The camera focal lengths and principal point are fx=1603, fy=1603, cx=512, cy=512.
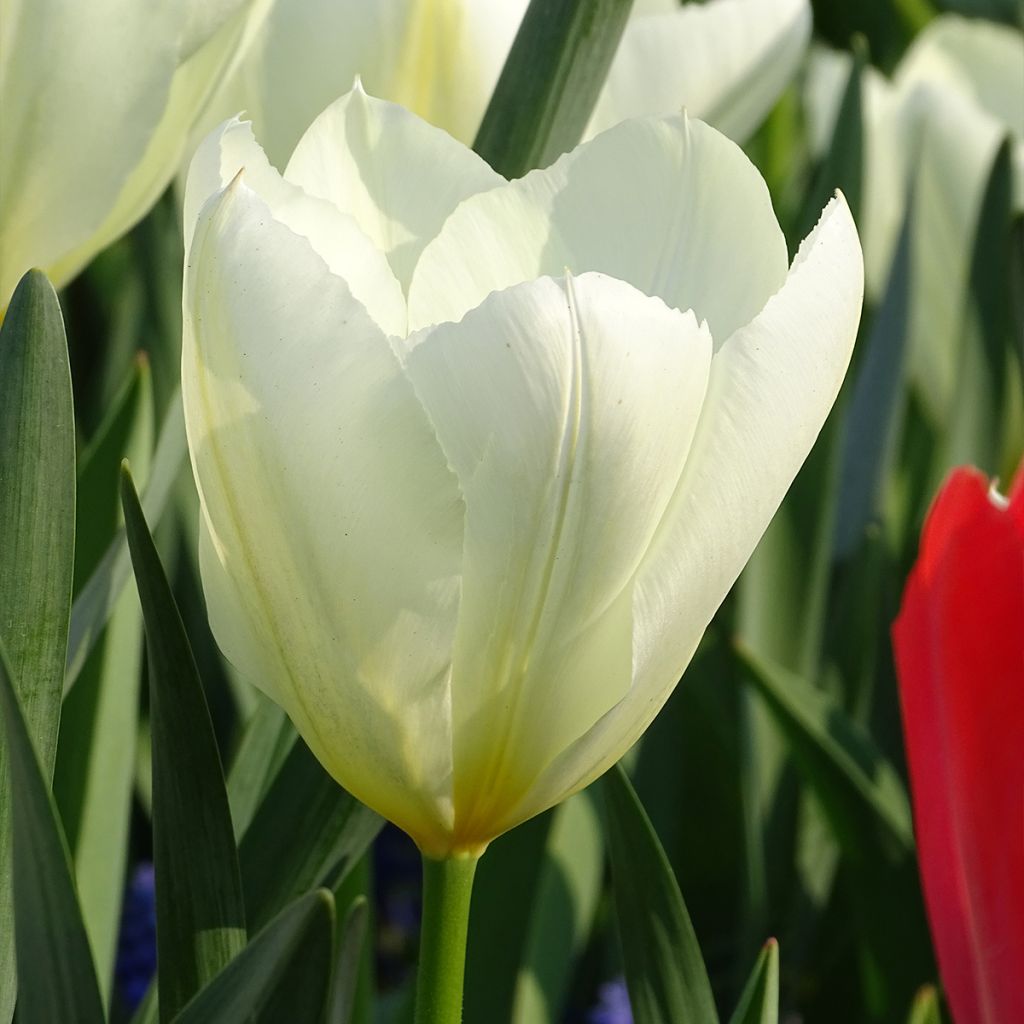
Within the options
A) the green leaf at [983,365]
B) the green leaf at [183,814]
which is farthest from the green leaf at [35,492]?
the green leaf at [983,365]

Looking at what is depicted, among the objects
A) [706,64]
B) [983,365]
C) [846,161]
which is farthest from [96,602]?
[983,365]

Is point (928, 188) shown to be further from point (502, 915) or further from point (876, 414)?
point (502, 915)

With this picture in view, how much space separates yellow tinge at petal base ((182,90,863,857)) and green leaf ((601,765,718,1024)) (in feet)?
0.24

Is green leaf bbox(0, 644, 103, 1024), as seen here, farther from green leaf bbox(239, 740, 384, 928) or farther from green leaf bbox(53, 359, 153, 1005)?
green leaf bbox(53, 359, 153, 1005)

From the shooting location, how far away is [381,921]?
108cm

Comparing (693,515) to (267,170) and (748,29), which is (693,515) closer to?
(267,170)

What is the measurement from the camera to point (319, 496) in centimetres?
32

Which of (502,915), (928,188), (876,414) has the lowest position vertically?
(502,915)

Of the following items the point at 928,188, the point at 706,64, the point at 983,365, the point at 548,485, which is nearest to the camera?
the point at 548,485

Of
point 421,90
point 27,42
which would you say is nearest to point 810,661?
point 421,90

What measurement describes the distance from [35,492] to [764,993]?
22 cm

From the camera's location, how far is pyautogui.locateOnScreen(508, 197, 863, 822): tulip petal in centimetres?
33

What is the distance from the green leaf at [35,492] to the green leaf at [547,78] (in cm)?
16

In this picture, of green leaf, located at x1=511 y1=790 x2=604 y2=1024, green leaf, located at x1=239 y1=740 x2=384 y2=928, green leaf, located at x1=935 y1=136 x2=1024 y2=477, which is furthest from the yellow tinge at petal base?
green leaf, located at x1=935 y1=136 x2=1024 y2=477
